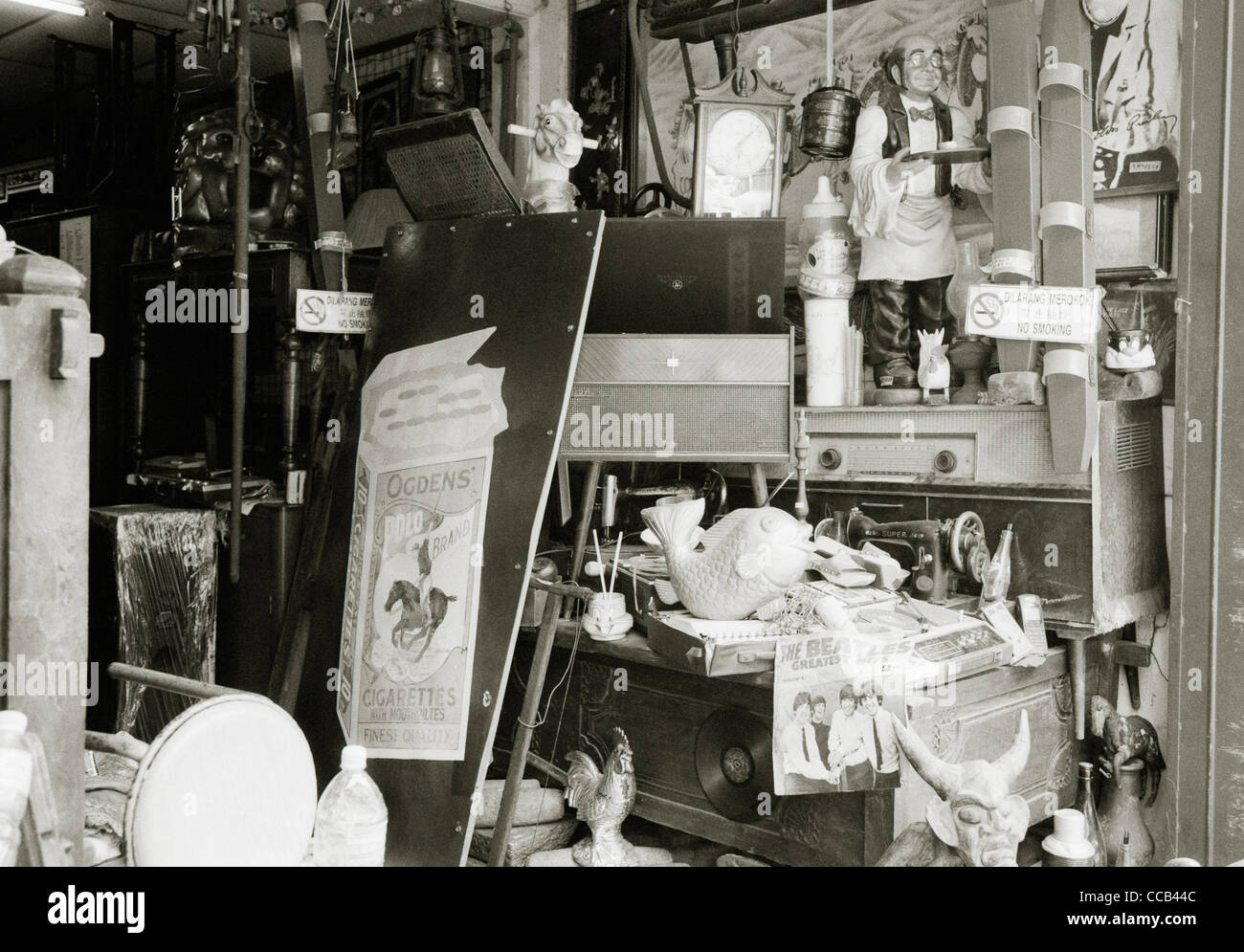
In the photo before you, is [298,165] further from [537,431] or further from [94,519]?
[537,431]

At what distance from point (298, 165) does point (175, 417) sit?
170cm

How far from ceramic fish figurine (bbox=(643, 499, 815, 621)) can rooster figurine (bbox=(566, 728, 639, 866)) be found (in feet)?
1.55

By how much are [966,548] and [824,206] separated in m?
1.23

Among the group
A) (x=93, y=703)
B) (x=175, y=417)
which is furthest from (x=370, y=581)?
(x=175, y=417)

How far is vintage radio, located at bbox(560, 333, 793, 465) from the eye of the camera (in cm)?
307

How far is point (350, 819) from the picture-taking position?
6.89 feet

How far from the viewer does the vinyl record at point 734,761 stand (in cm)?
279

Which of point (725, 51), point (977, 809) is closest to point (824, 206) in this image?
point (725, 51)

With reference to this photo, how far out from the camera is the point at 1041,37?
3.15m

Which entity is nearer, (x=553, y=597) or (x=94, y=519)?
(x=553, y=597)

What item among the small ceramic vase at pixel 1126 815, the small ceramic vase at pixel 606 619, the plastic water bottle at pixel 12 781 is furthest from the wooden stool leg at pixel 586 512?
the plastic water bottle at pixel 12 781

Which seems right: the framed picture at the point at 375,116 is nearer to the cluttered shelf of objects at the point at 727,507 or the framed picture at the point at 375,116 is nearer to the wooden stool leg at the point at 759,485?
the cluttered shelf of objects at the point at 727,507

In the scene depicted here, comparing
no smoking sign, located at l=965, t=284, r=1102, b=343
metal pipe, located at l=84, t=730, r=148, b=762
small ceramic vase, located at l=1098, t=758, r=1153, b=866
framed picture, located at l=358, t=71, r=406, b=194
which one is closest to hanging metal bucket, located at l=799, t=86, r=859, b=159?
no smoking sign, located at l=965, t=284, r=1102, b=343

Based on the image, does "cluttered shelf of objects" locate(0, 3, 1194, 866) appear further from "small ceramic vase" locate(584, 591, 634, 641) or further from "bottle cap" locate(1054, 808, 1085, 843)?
"bottle cap" locate(1054, 808, 1085, 843)
